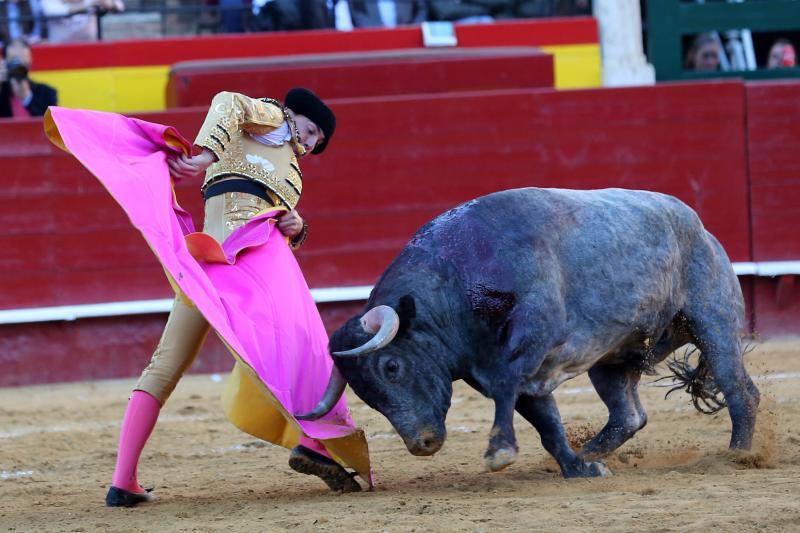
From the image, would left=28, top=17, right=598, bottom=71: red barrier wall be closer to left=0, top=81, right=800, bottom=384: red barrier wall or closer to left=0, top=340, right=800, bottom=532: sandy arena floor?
left=0, top=81, right=800, bottom=384: red barrier wall

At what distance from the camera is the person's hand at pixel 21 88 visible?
7270 millimetres

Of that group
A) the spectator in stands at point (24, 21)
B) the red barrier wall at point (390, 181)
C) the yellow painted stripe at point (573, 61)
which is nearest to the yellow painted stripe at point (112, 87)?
the spectator in stands at point (24, 21)

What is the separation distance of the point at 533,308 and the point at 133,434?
3.89 feet

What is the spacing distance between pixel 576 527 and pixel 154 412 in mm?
1339

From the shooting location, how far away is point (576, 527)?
3004mm

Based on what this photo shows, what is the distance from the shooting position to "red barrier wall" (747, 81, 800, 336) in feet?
24.0

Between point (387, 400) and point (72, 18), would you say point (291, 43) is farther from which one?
point (387, 400)

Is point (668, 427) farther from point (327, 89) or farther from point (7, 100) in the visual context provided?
point (7, 100)

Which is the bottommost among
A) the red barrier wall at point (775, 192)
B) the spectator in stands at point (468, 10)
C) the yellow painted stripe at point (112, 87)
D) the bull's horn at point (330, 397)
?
the red barrier wall at point (775, 192)

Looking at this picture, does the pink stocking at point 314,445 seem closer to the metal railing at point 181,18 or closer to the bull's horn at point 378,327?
the bull's horn at point 378,327

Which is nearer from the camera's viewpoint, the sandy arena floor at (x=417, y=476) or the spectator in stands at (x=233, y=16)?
the sandy arena floor at (x=417, y=476)

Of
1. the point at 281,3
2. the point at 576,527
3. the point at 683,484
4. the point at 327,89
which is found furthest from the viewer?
the point at 281,3

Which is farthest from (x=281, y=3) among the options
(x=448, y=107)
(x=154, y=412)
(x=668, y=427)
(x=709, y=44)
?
(x=154, y=412)

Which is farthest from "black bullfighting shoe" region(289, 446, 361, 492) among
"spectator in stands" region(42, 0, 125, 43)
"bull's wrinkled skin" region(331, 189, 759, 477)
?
"spectator in stands" region(42, 0, 125, 43)
